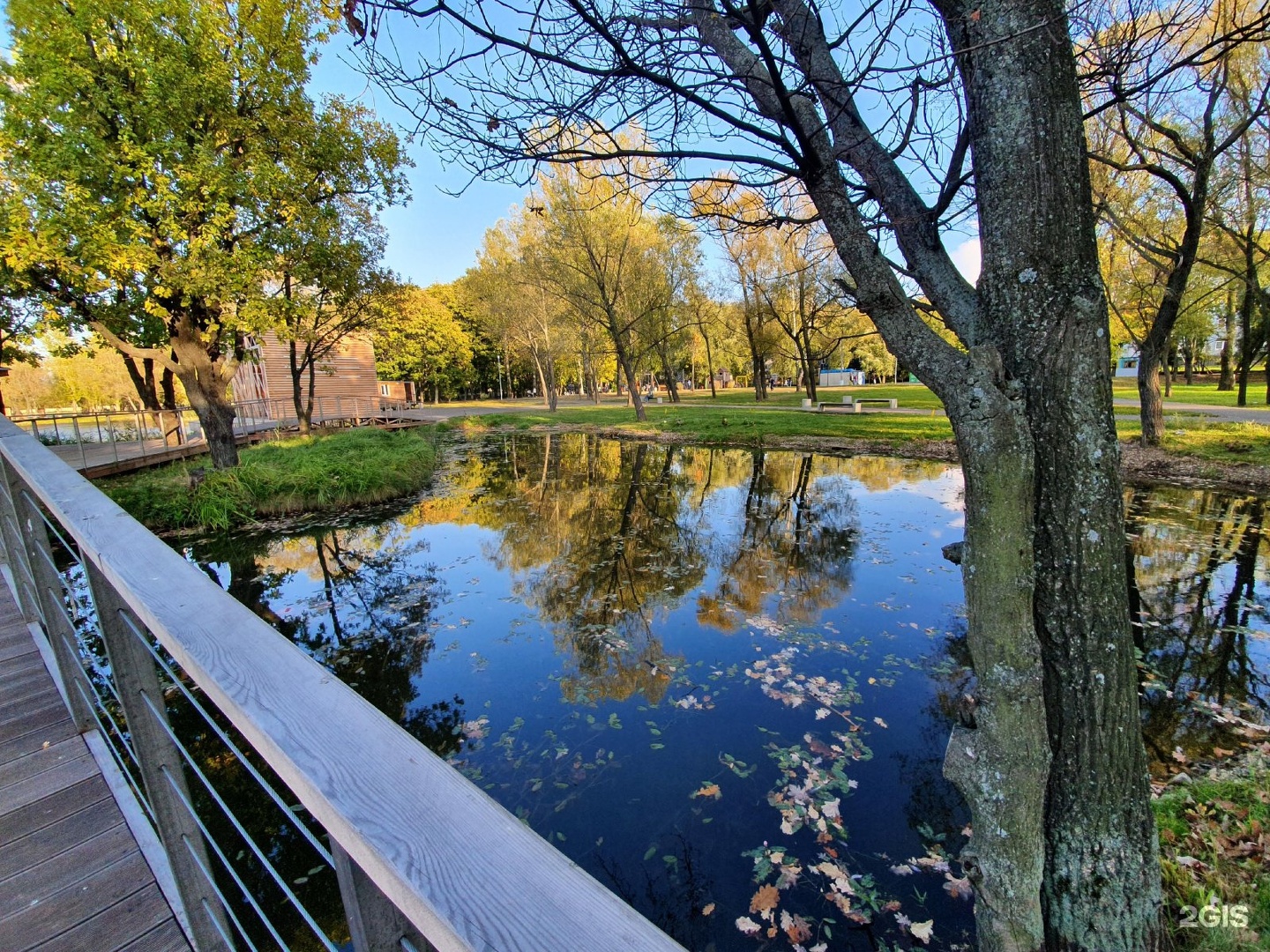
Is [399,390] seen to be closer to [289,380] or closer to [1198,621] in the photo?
[289,380]

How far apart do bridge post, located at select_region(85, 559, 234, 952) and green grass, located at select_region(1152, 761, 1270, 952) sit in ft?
11.9

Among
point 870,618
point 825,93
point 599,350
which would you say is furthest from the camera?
point 599,350

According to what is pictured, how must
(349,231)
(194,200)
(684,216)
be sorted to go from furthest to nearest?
(349,231), (194,200), (684,216)

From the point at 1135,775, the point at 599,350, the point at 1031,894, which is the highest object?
the point at 599,350

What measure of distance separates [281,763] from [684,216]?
3543mm

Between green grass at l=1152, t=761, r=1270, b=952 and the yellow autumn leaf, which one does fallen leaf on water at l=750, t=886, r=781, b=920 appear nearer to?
the yellow autumn leaf

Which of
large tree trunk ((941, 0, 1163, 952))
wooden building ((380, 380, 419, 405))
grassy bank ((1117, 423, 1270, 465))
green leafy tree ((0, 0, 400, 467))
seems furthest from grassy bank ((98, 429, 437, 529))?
wooden building ((380, 380, 419, 405))

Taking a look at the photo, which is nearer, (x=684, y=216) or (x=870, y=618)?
(x=684, y=216)

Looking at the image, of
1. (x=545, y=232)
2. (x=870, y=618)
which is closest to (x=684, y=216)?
(x=870, y=618)

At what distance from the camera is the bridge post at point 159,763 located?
1.41 meters

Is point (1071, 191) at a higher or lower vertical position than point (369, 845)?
higher

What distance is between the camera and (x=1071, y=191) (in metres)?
2.09

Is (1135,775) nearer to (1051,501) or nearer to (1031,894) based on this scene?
(1031,894)

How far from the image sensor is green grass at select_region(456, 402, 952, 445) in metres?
18.0
